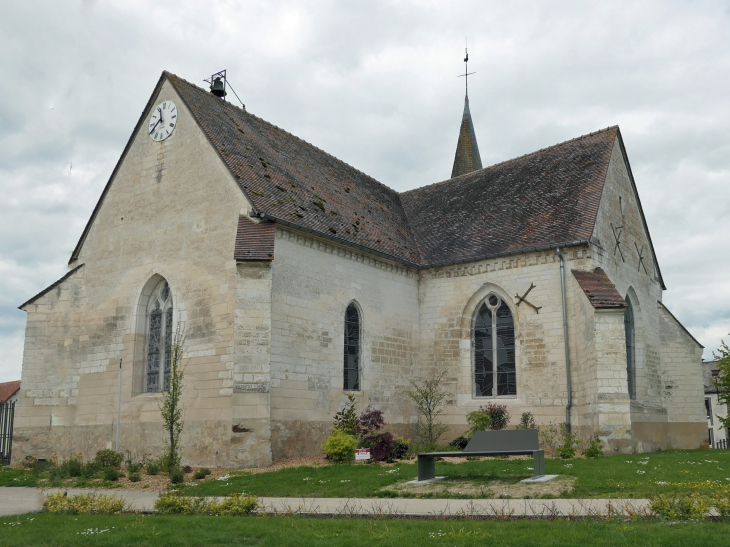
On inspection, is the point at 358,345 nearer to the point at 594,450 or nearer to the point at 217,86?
the point at 594,450

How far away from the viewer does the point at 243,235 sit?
714 inches

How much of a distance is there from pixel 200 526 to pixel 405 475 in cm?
591

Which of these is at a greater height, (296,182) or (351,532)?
(296,182)

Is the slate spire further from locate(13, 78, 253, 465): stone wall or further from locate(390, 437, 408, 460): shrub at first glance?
locate(390, 437, 408, 460): shrub

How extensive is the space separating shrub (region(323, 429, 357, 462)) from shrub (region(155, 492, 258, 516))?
7.13m

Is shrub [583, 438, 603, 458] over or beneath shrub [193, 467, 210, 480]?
over

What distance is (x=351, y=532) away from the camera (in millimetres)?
7762

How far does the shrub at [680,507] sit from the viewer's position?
781 centimetres

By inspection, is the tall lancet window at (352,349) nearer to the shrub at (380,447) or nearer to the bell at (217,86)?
the shrub at (380,447)

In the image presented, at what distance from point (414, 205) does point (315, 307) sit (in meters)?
10.4

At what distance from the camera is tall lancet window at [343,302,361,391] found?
20672 millimetres

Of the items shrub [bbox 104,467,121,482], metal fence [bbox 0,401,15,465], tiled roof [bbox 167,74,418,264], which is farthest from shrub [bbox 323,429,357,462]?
metal fence [bbox 0,401,15,465]

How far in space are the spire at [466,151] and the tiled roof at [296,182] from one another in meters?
12.8

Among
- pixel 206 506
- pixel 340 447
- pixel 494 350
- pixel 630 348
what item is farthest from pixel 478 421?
pixel 206 506
